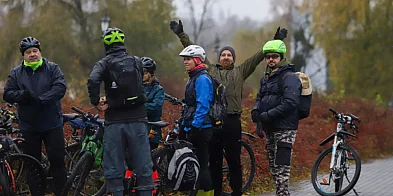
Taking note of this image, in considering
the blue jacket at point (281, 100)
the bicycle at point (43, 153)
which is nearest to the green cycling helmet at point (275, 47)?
the blue jacket at point (281, 100)

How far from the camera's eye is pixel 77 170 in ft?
24.3

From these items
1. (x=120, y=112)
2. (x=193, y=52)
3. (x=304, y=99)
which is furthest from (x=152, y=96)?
(x=304, y=99)

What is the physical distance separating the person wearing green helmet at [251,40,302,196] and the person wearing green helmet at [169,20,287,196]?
14.1 inches

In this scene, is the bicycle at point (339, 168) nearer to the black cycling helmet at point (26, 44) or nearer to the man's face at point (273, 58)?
the man's face at point (273, 58)

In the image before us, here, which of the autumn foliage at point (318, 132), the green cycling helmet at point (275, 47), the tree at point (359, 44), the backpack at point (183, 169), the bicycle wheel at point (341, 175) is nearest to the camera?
the backpack at point (183, 169)

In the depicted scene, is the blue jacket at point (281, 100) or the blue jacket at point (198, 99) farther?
the blue jacket at point (281, 100)

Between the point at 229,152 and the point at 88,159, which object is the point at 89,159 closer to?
the point at 88,159


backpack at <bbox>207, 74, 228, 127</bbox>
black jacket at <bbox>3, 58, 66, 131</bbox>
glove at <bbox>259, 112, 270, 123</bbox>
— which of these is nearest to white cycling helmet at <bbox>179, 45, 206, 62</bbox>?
backpack at <bbox>207, 74, 228, 127</bbox>

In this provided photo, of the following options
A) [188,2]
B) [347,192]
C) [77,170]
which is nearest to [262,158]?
[347,192]

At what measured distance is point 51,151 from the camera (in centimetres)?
754

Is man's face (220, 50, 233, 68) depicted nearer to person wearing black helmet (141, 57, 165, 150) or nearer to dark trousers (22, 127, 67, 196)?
person wearing black helmet (141, 57, 165, 150)

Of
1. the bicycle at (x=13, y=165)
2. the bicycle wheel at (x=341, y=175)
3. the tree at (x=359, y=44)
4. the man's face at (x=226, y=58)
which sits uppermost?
the tree at (x=359, y=44)

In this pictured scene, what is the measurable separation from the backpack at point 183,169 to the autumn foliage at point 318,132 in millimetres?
2437

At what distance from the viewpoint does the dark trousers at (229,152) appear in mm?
7895
